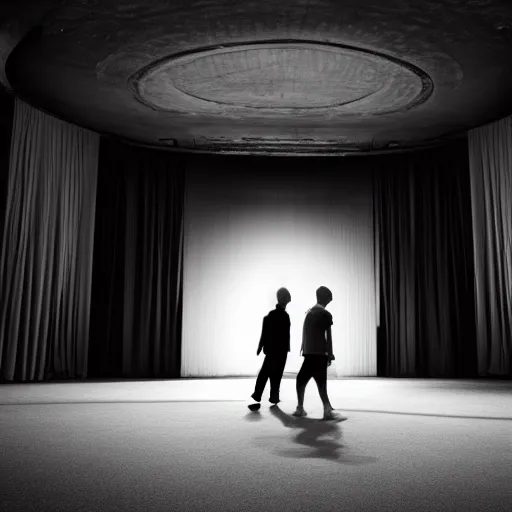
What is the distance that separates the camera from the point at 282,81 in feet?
27.0

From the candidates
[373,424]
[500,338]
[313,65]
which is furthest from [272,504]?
[500,338]

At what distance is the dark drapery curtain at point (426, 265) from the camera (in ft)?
34.9

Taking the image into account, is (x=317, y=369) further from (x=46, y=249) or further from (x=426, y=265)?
(x=426, y=265)

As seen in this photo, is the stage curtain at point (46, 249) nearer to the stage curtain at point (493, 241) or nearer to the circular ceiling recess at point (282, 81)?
the circular ceiling recess at point (282, 81)

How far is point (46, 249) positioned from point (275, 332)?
502 cm

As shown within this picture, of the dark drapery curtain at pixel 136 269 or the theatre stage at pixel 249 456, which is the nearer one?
the theatre stage at pixel 249 456

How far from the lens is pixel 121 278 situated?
35.2 feet

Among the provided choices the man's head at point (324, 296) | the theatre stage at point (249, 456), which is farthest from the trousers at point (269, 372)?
the man's head at point (324, 296)

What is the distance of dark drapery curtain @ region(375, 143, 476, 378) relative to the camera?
34.9 feet

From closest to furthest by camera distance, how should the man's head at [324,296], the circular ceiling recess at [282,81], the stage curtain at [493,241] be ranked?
the man's head at [324,296]
the circular ceiling recess at [282,81]
the stage curtain at [493,241]

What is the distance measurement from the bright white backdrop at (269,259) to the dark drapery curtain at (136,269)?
0.30m

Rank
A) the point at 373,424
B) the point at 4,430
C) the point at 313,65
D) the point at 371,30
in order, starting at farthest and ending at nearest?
the point at 313,65, the point at 371,30, the point at 373,424, the point at 4,430

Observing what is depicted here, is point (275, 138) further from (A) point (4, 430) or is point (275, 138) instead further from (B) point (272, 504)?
(B) point (272, 504)

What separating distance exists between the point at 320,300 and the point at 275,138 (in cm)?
617
